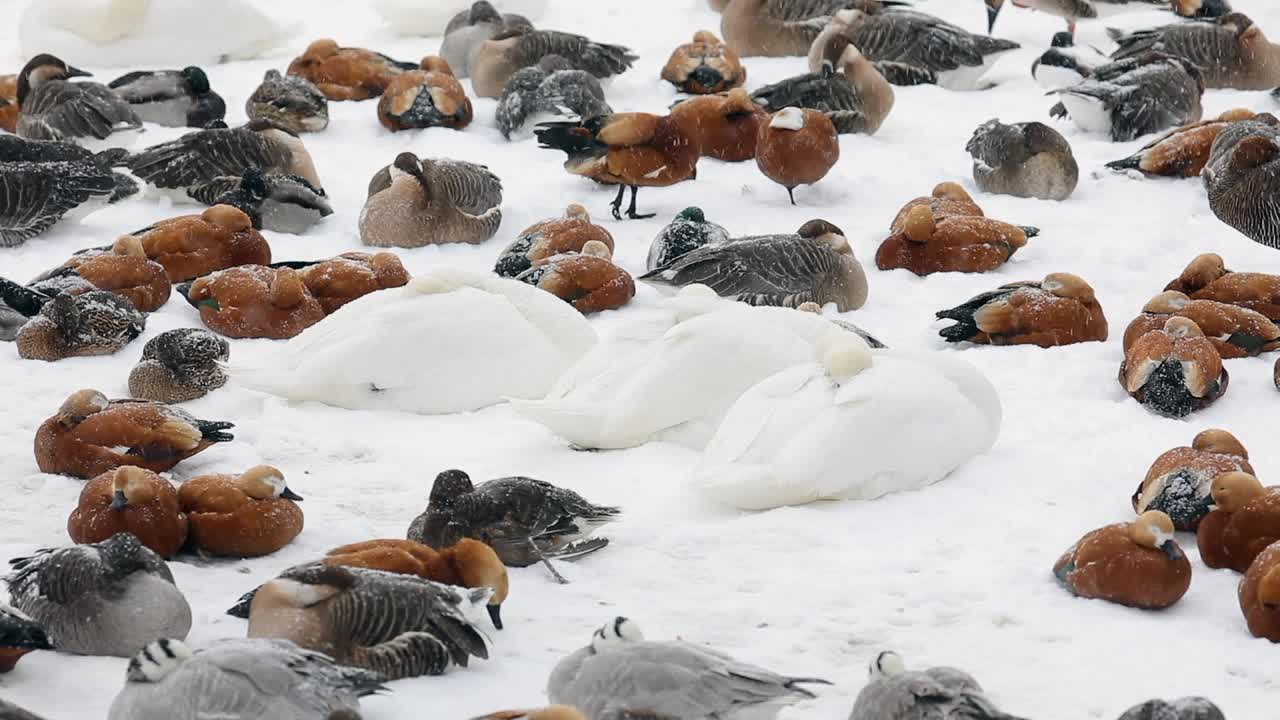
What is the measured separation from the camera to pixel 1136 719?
3.46 meters

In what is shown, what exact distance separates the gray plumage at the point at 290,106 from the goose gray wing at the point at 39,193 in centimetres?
194

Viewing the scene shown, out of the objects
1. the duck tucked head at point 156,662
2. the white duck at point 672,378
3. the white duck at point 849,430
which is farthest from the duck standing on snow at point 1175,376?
the duck tucked head at point 156,662

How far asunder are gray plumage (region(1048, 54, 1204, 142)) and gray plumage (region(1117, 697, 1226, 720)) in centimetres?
654

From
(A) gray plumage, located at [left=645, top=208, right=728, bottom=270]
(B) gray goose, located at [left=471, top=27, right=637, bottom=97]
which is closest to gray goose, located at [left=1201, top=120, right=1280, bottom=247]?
(A) gray plumage, located at [left=645, top=208, right=728, bottom=270]

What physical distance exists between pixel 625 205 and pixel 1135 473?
4016 mm

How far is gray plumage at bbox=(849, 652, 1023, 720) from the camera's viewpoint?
351 cm

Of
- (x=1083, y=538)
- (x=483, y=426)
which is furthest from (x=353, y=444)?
(x=1083, y=538)

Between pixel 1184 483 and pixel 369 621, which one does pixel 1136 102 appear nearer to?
pixel 1184 483

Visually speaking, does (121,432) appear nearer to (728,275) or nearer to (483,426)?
(483,426)

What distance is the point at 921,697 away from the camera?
3539mm

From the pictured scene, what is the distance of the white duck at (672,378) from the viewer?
218 inches

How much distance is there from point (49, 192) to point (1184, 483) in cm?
549

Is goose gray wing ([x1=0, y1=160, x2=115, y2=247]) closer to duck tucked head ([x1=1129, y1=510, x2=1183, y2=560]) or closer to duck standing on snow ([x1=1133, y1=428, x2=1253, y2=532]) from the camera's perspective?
duck standing on snow ([x1=1133, y1=428, x2=1253, y2=532])

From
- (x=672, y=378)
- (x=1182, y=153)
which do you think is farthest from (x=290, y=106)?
(x=672, y=378)
